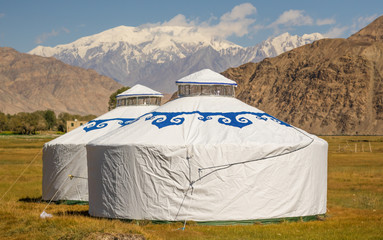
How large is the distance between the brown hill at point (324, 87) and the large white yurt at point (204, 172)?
293 ft

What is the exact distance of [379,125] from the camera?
98625 mm

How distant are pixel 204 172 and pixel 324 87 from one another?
101m

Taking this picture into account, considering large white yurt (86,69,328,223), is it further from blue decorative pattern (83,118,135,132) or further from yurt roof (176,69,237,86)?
blue decorative pattern (83,118,135,132)

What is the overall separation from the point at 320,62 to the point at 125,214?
359ft

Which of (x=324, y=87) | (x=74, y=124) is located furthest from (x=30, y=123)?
(x=324, y=87)

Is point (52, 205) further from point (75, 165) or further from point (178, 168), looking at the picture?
point (178, 168)

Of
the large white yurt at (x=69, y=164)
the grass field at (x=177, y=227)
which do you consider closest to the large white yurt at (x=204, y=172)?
the grass field at (x=177, y=227)

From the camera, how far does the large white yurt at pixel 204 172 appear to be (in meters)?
11.5

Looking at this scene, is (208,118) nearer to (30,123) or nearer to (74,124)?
(74,124)

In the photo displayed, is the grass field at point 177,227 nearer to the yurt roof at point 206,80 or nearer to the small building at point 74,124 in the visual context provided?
the yurt roof at point 206,80

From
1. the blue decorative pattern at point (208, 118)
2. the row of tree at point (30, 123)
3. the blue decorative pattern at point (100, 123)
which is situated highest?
the blue decorative pattern at point (208, 118)

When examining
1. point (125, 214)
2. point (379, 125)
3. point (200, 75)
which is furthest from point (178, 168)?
point (379, 125)

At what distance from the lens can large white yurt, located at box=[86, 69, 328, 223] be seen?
37.7 feet

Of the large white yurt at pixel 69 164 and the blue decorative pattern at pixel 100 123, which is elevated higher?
the blue decorative pattern at pixel 100 123
